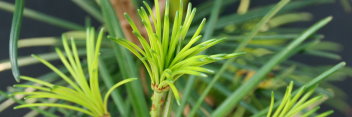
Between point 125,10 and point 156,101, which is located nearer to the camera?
point 156,101

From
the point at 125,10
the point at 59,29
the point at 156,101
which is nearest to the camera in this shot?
the point at 156,101

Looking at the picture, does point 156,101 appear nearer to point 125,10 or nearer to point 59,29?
point 125,10

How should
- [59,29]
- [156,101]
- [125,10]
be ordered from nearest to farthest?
[156,101], [125,10], [59,29]

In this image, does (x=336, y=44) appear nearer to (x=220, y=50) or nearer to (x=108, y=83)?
(x=220, y=50)

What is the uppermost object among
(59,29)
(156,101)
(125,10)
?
(59,29)

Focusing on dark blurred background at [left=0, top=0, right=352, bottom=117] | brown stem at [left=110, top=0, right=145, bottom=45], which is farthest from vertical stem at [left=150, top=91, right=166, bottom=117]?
dark blurred background at [left=0, top=0, right=352, bottom=117]

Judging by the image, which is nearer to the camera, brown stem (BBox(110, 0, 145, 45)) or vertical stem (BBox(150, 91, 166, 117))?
vertical stem (BBox(150, 91, 166, 117))

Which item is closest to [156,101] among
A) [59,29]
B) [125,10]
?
[125,10]

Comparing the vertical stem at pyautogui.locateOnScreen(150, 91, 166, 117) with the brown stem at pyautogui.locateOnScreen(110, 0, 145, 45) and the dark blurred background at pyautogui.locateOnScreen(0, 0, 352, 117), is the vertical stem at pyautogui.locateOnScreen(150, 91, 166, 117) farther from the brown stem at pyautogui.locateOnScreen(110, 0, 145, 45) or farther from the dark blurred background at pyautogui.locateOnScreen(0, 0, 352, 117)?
the dark blurred background at pyautogui.locateOnScreen(0, 0, 352, 117)

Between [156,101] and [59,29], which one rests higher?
[59,29]
